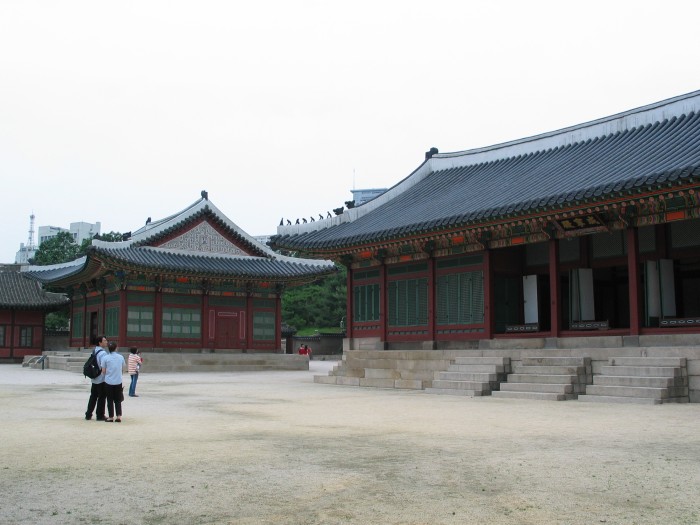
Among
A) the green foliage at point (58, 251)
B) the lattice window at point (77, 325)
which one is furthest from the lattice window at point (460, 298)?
the green foliage at point (58, 251)

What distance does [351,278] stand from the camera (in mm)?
28672

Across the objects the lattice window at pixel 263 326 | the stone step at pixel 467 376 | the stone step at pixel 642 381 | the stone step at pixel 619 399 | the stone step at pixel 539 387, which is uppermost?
the lattice window at pixel 263 326

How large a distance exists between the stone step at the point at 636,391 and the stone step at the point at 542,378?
66 centimetres

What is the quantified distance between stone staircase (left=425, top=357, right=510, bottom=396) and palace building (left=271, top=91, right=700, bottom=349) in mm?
1871

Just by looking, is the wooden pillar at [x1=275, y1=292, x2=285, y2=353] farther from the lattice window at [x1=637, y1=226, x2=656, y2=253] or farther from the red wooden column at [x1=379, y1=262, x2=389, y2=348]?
the lattice window at [x1=637, y1=226, x2=656, y2=253]

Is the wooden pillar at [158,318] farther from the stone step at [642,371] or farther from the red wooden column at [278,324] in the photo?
the stone step at [642,371]

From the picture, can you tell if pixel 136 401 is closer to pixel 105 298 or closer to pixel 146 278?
pixel 146 278

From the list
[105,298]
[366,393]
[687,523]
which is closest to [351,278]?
[366,393]

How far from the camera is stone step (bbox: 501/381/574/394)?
18.0m

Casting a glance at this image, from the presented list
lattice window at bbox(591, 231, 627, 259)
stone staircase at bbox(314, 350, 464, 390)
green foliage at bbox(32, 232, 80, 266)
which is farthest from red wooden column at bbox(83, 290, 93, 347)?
lattice window at bbox(591, 231, 627, 259)

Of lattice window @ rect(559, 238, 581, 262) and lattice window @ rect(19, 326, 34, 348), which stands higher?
lattice window @ rect(559, 238, 581, 262)

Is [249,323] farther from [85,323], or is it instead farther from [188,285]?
[85,323]

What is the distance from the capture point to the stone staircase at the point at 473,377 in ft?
65.6

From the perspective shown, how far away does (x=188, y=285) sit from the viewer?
4006 centimetres
